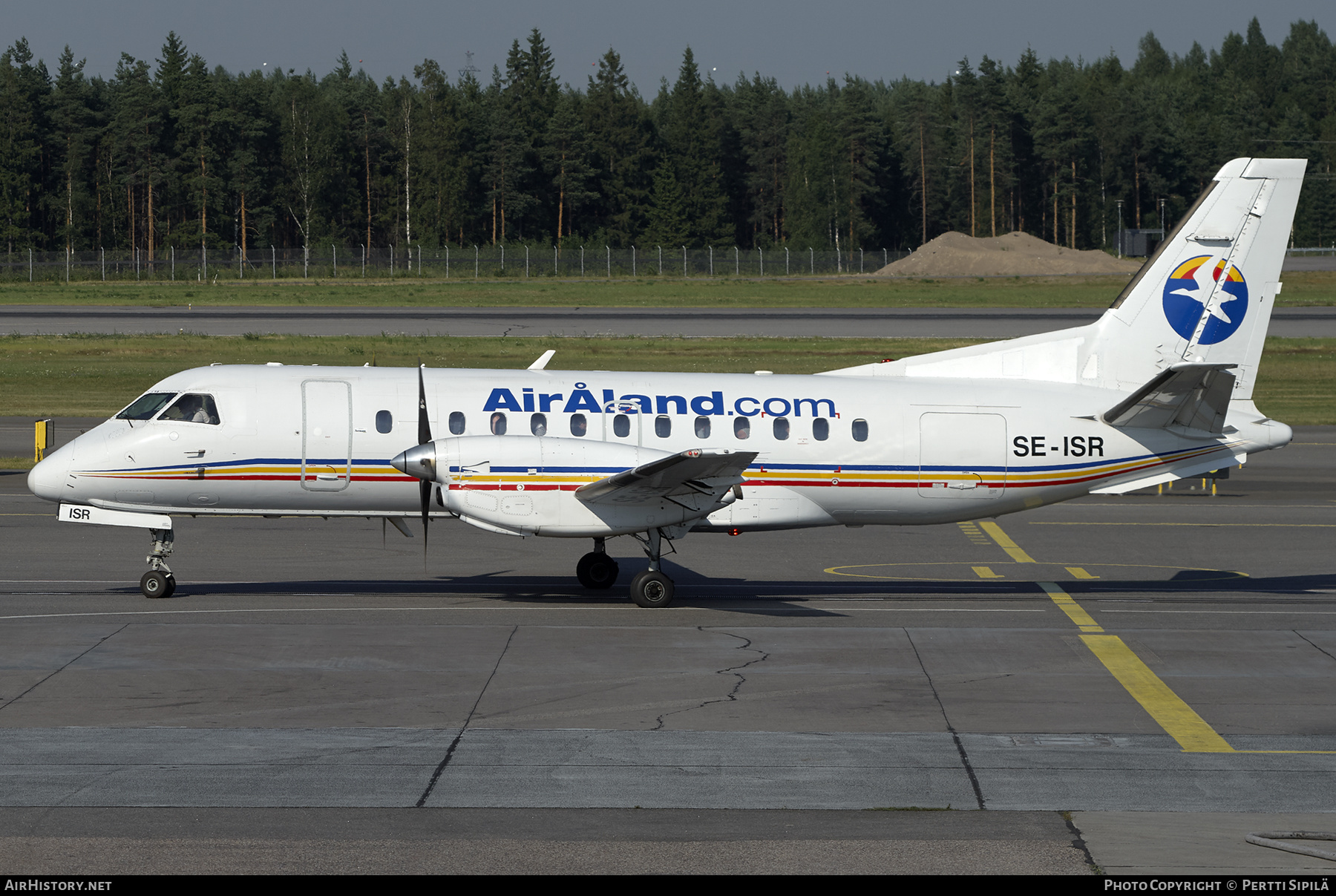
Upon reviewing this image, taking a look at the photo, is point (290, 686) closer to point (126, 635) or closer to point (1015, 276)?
point (126, 635)

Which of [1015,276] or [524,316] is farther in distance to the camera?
[1015,276]

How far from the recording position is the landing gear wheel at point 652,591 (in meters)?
19.2

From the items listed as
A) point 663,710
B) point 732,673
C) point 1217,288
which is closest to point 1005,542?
point 1217,288

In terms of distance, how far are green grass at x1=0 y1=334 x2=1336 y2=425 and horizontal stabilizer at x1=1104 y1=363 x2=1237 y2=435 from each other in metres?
26.1

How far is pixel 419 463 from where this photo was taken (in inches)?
716

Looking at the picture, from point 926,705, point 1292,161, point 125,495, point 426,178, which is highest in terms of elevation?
point 426,178

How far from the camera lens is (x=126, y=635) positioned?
16.7m

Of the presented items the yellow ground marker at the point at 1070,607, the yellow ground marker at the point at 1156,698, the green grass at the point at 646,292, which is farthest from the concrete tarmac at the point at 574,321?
the yellow ground marker at the point at 1156,698

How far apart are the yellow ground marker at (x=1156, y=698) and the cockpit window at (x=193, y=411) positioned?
12.6 metres

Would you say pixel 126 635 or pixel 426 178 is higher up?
pixel 426 178

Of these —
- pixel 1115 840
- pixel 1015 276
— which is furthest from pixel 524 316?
pixel 1115 840

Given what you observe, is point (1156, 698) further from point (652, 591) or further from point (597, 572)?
point (597, 572)
